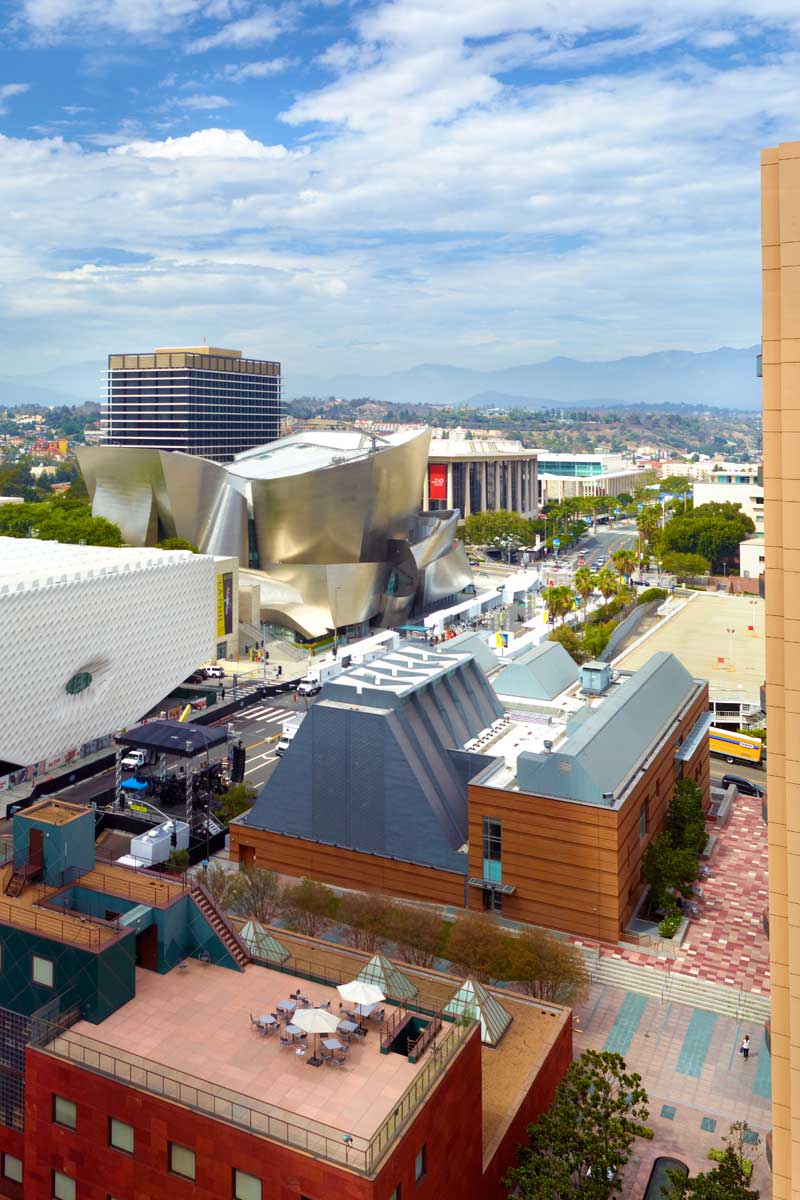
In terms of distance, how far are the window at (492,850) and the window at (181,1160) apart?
2074 centimetres

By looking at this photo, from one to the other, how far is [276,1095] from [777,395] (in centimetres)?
1392

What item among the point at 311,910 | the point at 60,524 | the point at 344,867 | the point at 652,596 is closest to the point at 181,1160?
the point at 311,910

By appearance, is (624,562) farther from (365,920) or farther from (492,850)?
(365,920)

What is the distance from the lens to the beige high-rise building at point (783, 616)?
47.5 feet

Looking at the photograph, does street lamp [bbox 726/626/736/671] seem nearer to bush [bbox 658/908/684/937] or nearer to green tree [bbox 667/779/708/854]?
green tree [bbox 667/779/708/854]

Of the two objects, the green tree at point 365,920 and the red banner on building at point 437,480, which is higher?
the red banner on building at point 437,480

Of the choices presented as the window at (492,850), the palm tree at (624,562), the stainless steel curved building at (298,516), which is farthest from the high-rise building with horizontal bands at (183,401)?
the window at (492,850)

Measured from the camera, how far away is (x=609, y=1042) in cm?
3020

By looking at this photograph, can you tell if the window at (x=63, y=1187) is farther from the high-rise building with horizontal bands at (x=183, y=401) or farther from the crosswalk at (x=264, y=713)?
the high-rise building with horizontal bands at (x=183, y=401)

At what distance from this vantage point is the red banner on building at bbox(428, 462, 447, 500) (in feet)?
479

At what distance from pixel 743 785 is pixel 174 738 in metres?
30.2

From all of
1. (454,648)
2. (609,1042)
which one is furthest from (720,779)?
(609,1042)

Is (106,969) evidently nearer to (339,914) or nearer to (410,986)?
(410,986)

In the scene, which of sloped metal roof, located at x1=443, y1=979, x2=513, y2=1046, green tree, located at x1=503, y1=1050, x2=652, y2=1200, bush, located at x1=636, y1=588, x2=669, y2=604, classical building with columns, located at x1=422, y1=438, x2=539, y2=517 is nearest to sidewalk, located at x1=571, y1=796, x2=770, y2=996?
sloped metal roof, located at x1=443, y1=979, x2=513, y2=1046
